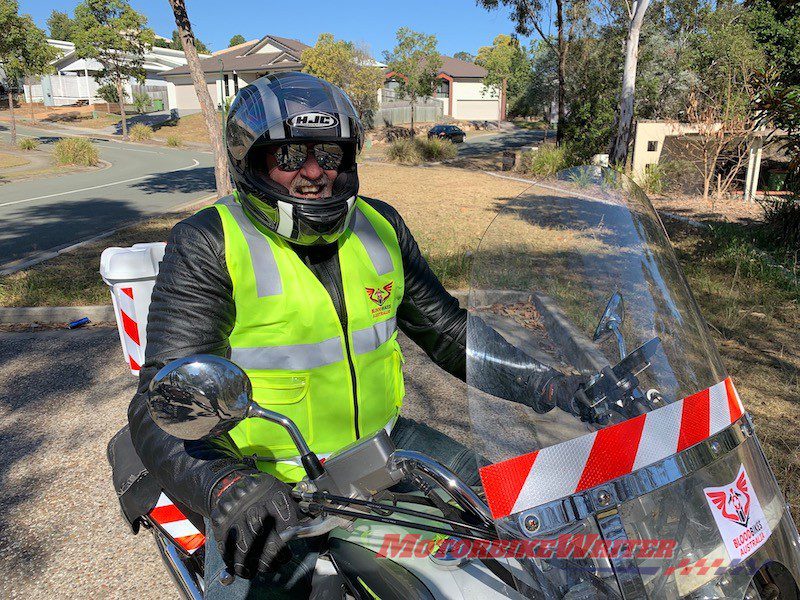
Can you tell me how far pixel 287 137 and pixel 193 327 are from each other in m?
0.60

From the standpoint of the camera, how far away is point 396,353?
210 centimetres

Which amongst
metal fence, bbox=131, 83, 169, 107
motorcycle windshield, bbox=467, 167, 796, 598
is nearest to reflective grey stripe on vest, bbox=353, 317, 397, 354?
motorcycle windshield, bbox=467, 167, 796, 598

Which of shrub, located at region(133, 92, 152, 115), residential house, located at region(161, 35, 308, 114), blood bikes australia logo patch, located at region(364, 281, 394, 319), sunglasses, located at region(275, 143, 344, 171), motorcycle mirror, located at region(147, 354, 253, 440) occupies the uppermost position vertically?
residential house, located at region(161, 35, 308, 114)

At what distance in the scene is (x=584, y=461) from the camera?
1.19m

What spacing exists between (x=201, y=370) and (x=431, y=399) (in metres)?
3.39

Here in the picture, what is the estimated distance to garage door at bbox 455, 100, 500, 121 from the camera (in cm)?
6325

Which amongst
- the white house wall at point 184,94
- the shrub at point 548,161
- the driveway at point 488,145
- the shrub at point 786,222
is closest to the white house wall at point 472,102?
the driveway at point 488,145

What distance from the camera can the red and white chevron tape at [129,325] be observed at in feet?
8.85

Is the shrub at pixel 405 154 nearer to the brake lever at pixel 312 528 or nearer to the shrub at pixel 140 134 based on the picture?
the shrub at pixel 140 134

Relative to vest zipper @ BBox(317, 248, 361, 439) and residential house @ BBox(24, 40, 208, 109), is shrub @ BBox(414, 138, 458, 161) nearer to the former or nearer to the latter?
vest zipper @ BBox(317, 248, 361, 439)

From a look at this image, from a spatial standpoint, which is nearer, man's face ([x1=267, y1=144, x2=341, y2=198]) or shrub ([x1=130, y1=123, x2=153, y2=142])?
man's face ([x1=267, y1=144, x2=341, y2=198])

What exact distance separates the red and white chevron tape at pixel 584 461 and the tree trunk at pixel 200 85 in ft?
29.0

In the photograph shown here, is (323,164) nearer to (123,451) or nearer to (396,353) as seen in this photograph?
(396,353)

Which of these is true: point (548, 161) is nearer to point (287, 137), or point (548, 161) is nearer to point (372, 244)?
point (372, 244)
